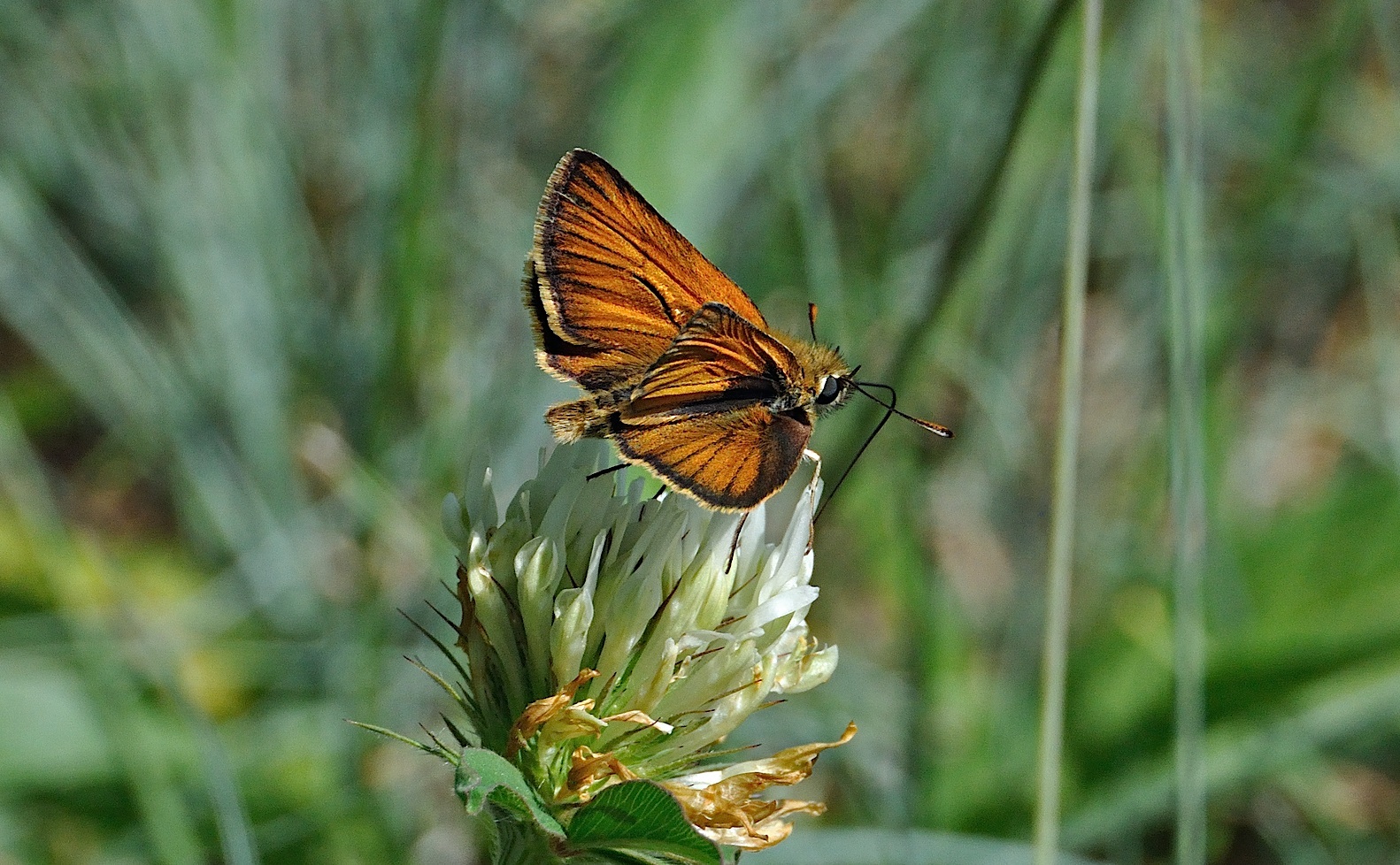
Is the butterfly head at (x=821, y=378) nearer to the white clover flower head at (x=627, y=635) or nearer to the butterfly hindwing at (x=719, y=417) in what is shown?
the butterfly hindwing at (x=719, y=417)

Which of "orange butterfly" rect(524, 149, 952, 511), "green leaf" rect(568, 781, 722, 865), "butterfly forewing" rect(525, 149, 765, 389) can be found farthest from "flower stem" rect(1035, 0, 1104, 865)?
"green leaf" rect(568, 781, 722, 865)

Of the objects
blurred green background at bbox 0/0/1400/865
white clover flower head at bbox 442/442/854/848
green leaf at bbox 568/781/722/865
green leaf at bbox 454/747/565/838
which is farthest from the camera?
blurred green background at bbox 0/0/1400/865

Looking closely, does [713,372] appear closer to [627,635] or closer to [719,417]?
[719,417]

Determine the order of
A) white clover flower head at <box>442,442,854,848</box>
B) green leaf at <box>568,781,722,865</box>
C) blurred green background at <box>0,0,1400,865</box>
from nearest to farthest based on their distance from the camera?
green leaf at <box>568,781,722,865</box>, white clover flower head at <box>442,442,854,848</box>, blurred green background at <box>0,0,1400,865</box>

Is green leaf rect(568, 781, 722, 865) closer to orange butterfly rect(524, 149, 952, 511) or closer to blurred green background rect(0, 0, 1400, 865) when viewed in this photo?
orange butterfly rect(524, 149, 952, 511)

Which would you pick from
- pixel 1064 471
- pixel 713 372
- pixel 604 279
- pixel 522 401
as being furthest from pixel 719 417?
pixel 522 401
